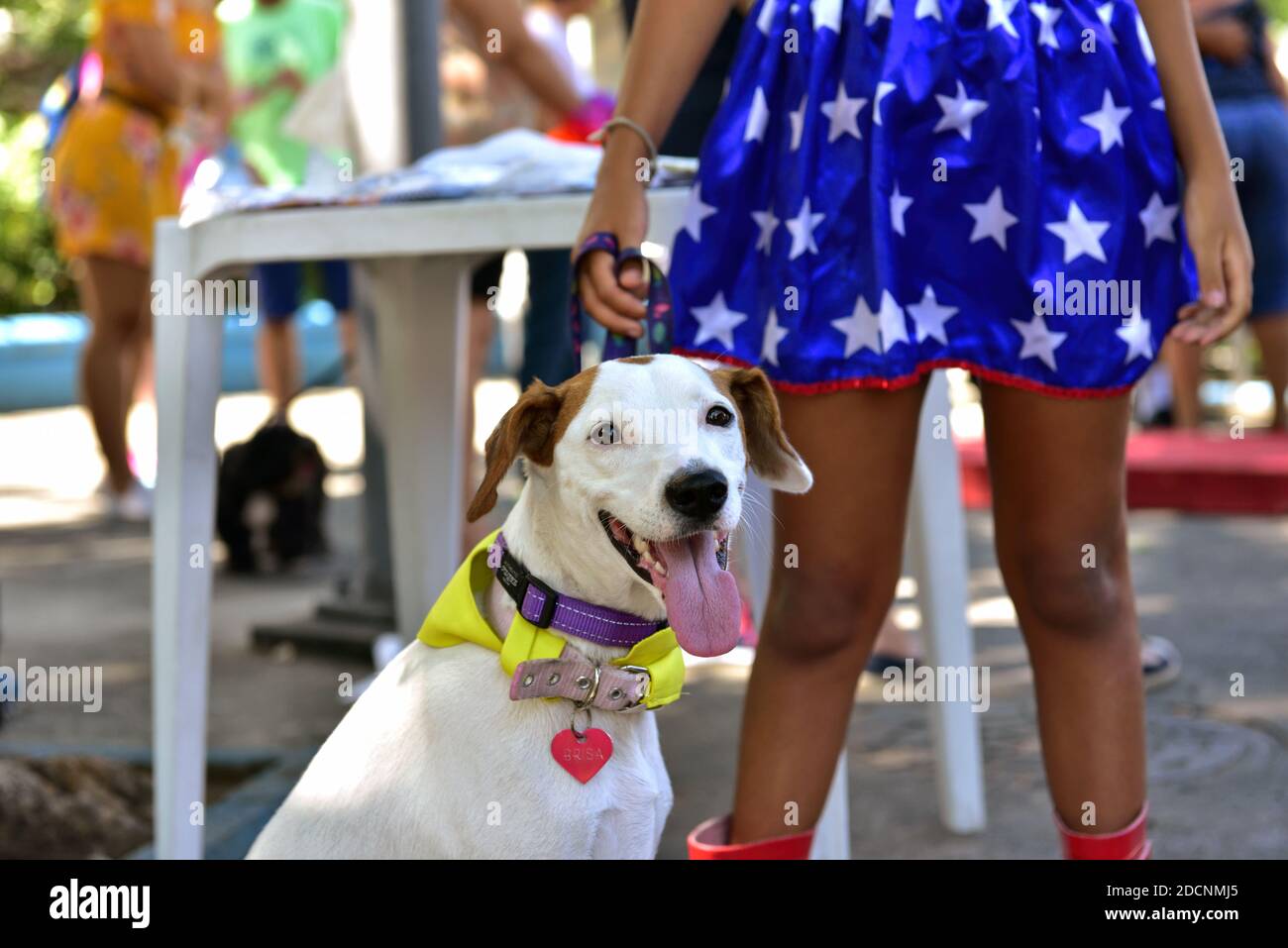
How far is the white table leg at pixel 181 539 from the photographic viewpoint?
2.45 m

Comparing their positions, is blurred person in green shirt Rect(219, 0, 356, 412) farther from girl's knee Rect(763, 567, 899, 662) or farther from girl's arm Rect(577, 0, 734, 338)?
girl's knee Rect(763, 567, 899, 662)

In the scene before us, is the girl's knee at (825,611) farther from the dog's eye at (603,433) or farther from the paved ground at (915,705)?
the paved ground at (915,705)

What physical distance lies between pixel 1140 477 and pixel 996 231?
17.6ft

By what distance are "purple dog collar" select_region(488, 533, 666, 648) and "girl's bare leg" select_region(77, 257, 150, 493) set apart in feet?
16.9

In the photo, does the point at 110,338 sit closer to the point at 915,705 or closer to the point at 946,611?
the point at 915,705

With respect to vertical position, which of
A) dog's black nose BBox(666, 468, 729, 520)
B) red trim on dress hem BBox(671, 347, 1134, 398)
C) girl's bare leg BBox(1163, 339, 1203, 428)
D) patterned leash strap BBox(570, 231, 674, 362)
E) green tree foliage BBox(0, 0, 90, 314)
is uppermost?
green tree foliage BBox(0, 0, 90, 314)

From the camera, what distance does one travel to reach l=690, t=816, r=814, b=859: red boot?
2.21m

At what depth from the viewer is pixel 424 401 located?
10.3 feet

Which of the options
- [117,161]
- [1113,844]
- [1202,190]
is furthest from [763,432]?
[117,161]

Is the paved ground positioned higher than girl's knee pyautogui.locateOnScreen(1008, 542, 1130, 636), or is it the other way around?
girl's knee pyautogui.locateOnScreen(1008, 542, 1130, 636)

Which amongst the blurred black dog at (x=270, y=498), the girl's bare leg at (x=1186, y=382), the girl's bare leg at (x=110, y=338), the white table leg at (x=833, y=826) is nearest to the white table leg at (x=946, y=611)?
the white table leg at (x=833, y=826)

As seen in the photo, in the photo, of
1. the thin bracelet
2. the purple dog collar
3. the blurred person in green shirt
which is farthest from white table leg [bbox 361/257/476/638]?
the purple dog collar
